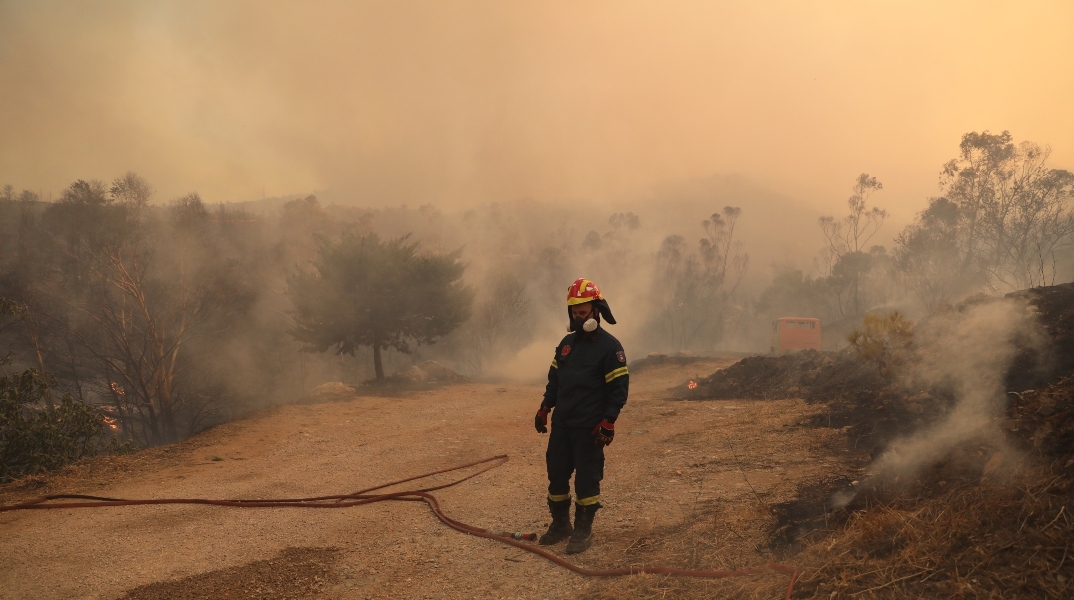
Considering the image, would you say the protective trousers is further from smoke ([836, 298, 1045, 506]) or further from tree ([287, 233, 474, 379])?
tree ([287, 233, 474, 379])

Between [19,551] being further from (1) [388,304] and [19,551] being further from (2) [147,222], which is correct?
(2) [147,222]

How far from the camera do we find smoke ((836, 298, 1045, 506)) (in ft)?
16.9

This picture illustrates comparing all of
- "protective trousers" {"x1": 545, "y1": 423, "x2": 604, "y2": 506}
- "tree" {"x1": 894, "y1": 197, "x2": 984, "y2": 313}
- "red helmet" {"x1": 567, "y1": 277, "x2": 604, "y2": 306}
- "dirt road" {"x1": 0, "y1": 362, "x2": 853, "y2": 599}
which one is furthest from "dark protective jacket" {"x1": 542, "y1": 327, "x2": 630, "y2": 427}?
"tree" {"x1": 894, "y1": 197, "x2": 984, "y2": 313}

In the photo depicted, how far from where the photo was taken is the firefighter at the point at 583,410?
194 inches

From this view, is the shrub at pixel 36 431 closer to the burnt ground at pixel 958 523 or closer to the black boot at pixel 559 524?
the black boot at pixel 559 524

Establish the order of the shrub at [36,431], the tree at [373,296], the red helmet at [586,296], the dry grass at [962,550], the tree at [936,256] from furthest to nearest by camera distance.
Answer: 1. the tree at [936,256]
2. the tree at [373,296]
3. the shrub at [36,431]
4. the red helmet at [586,296]
5. the dry grass at [962,550]

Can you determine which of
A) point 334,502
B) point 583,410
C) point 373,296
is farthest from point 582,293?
point 373,296

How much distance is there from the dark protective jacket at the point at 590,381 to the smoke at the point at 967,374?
2034 millimetres

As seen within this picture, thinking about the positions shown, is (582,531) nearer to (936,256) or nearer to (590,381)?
(590,381)

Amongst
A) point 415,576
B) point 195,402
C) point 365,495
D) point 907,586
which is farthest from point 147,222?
point 907,586

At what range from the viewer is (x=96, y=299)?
32.4 m

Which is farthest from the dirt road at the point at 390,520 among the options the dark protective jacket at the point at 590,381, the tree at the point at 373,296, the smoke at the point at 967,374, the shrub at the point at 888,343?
the tree at the point at 373,296

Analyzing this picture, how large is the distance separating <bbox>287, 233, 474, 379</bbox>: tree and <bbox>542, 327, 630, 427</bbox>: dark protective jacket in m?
23.3

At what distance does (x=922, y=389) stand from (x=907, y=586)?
8.05m
